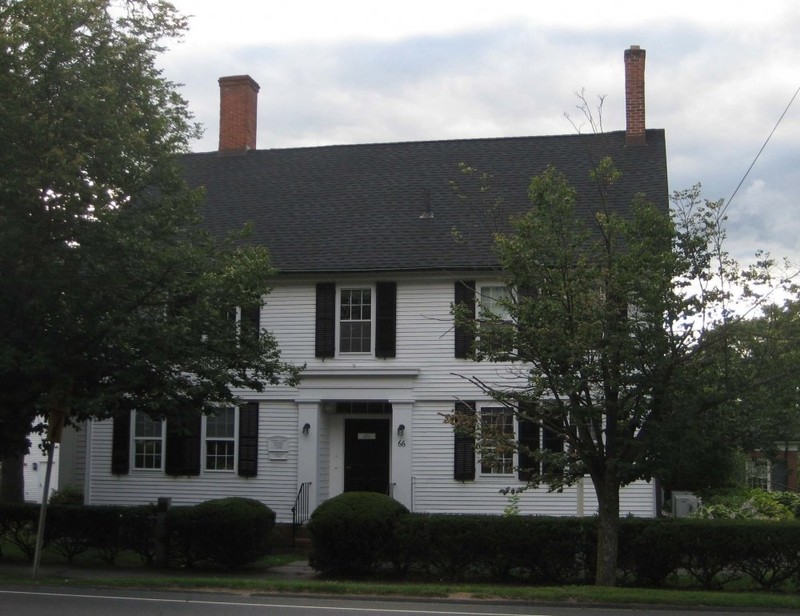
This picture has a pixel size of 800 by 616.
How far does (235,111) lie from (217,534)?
46.0ft

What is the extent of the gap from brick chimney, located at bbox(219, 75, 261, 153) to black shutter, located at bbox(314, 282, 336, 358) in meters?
7.23

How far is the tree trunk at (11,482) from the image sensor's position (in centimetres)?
2103

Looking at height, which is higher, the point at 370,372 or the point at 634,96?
the point at 634,96

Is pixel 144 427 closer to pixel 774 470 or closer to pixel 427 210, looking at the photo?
pixel 427 210

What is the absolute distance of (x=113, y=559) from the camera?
17.8 meters

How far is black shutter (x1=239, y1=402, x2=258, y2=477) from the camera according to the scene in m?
21.6

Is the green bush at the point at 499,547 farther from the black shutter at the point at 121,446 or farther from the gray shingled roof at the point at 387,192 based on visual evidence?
the black shutter at the point at 121,446

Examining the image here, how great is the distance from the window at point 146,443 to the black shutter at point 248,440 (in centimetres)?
202

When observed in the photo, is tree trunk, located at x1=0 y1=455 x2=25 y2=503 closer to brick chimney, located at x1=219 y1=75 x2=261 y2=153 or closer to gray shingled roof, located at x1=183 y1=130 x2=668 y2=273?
gray shingled roof, located at x1=183 y1=130 x2=668 y2=273

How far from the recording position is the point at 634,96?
24.2m

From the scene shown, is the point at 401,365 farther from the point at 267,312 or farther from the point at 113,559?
the point at 113,559

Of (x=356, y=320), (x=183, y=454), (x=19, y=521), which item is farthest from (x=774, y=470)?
(x=19, y=521)

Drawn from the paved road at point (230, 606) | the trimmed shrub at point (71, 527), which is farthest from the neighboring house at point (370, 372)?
the paved road at point (230, 606)

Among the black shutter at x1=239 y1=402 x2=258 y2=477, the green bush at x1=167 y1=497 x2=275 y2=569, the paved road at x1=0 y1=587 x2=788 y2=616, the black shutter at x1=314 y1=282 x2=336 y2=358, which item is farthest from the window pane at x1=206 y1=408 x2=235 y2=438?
the paved road at x1=0 y1=587 x2=788 y2=616
